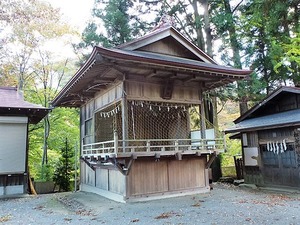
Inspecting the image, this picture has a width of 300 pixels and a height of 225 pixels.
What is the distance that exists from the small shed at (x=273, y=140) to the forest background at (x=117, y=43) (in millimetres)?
2349

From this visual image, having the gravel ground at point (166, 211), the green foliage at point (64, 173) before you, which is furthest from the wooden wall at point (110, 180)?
the green foliage at point (64, 173)

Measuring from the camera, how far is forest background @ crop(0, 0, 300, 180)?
46.8 ft

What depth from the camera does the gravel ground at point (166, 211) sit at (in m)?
5.61

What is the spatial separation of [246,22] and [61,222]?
46.9 feet

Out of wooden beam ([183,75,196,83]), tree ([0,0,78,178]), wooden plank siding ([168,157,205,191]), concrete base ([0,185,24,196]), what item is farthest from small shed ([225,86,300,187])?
tree ([0,0,78,178])

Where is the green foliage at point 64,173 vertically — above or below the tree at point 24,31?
below

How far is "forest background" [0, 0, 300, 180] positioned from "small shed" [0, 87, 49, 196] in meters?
2.93

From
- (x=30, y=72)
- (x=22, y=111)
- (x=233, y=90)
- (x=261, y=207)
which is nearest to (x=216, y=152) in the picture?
(x=261, y=207)

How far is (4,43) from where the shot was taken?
53.1ft

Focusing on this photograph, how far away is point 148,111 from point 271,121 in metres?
4.72

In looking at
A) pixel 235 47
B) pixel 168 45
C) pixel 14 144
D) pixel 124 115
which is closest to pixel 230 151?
pixel 235 47

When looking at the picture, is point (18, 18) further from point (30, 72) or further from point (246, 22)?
point (246, 22)

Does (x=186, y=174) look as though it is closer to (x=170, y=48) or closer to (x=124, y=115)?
(x=124, y=115)

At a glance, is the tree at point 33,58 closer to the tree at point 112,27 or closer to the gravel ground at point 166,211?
the tree at point 112,27
